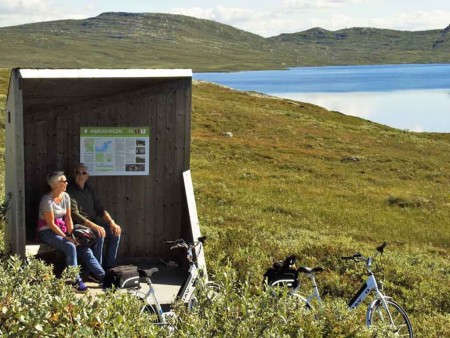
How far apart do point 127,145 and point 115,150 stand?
0.26 m

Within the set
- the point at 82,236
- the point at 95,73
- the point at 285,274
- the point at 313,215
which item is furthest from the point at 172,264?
the point at 313,215

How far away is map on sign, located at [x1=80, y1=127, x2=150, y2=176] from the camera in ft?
40.6

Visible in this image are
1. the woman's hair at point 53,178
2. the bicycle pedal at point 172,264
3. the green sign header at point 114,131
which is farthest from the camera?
the bicycle pedal at point 172,264

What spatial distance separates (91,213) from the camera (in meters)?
12.0

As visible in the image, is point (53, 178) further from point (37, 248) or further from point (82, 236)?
point (37, 248)

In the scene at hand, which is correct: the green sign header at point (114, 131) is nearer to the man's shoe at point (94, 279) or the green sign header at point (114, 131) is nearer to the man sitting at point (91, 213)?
the man sitting at point (91, 213)

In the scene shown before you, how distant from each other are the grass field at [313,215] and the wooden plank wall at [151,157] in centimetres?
159

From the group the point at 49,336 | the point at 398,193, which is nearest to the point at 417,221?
the point at 398,193

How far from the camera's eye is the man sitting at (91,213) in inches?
456

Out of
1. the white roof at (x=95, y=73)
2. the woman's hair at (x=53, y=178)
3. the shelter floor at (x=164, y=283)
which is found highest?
the white roof at (x=95, y=73)

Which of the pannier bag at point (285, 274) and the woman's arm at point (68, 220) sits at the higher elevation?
the woman's arm at point (68, 220)

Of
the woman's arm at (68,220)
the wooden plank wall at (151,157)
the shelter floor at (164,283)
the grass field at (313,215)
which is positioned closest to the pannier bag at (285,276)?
the grass field at (313,215)

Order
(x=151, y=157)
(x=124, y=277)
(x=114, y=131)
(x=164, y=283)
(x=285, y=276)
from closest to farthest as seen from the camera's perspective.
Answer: (x=285, y=276)
(x=124, y=277)
(x=164, y=283)
(x=114, y=131)
(x=151, y=157)

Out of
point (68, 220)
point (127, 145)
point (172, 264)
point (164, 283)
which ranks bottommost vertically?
point (164, 283)
